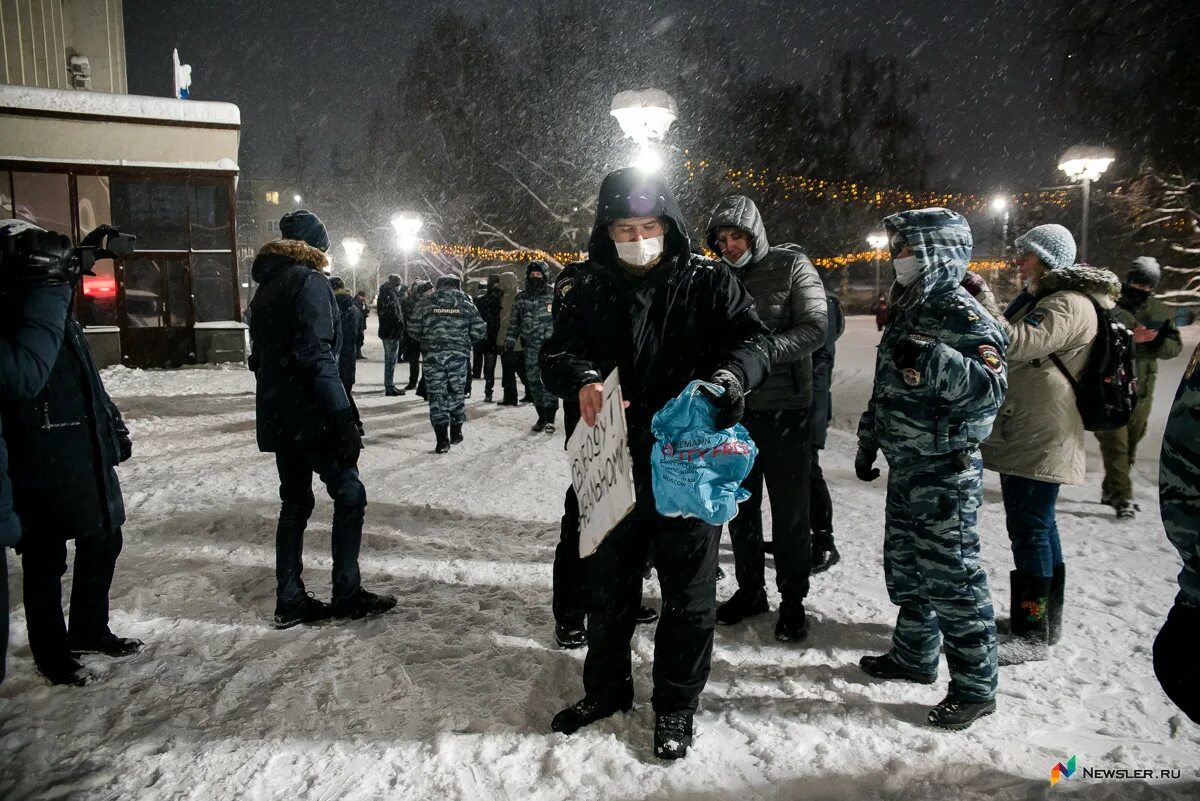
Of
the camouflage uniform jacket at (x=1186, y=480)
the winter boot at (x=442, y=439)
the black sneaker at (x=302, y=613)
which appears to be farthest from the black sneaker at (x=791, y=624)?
the winter boot at (x=442, y=439)

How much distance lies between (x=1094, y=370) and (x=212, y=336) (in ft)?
59.9

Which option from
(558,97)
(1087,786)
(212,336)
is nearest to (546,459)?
(1087,786)

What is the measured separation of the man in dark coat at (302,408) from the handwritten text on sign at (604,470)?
4.49 ft

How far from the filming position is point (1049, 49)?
1577cm

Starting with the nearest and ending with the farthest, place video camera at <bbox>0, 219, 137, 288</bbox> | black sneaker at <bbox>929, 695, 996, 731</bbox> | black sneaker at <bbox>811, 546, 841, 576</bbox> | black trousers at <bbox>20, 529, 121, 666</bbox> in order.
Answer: video camera at <bbox>0, 219, 137, 288</bbox> → black sneaker at <bbox>929, 695, 996, 731</bbox> → black trousers at <bbox>20, 529, 121, 666</bbox> → black sneaker at <bbox>811, 546, 841, 576</bbox>

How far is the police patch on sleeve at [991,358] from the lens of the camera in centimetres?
278

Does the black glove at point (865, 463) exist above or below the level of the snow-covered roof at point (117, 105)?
below

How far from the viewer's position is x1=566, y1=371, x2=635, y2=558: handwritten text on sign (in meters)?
2.50

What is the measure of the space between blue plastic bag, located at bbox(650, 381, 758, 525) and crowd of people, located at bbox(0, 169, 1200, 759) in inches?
3.2

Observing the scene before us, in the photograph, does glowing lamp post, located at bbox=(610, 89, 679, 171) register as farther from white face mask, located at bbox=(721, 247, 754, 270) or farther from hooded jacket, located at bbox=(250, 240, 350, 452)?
hooded jacket, located at bbox=(250, 240, 350, 452)

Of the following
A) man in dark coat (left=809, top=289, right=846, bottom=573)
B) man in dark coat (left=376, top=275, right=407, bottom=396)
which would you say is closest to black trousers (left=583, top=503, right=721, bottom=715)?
man in dark coat (left=809, top=289, right=846, bottom=573)

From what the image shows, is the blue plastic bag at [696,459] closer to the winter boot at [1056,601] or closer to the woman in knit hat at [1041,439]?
the woman in knit hat at [1041,439]

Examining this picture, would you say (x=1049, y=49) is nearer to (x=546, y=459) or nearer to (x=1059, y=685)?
(x=546, y=459)

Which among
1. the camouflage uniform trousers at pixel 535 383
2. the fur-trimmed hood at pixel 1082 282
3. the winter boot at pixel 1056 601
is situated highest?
the fur-trimmed hood at pixel 1082 282
